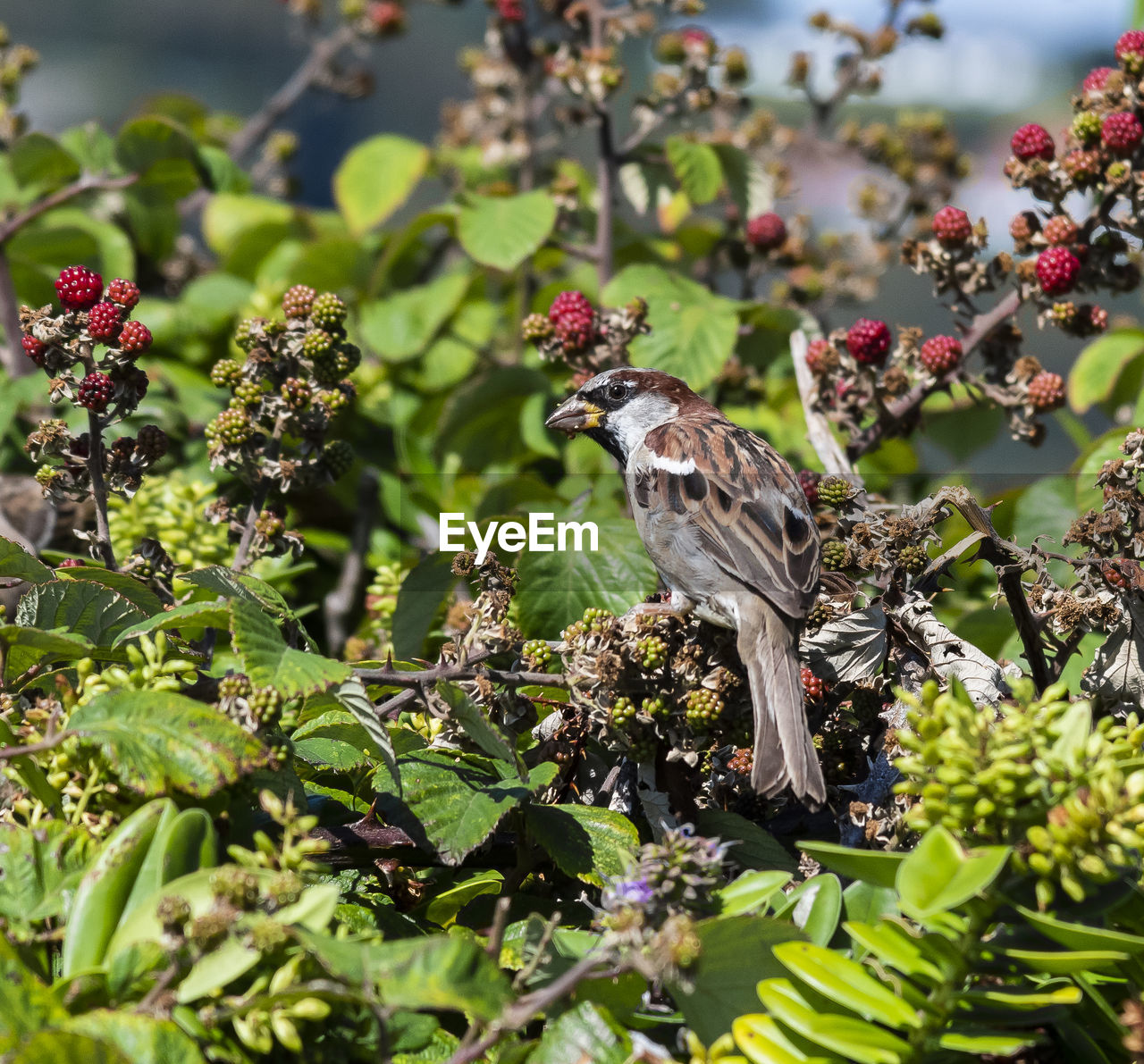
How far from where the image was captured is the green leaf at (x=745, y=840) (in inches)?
59.5

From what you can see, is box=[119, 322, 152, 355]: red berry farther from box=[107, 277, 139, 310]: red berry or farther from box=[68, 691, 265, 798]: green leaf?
box=[68, 691, 265, 798]: green leaf

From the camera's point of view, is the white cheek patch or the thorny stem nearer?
the thorny stem

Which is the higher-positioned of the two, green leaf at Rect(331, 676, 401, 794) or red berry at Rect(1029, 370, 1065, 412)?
red berry at Rect(1029, 370, 1065, 412)

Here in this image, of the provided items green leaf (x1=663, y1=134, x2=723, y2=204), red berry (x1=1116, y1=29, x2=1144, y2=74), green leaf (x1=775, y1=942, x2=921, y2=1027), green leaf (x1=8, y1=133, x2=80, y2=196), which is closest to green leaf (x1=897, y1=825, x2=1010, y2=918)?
green leaf (x1=775, y1=942, x2=921, y2=1027)

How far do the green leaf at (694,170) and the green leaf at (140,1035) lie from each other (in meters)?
A: 2.37

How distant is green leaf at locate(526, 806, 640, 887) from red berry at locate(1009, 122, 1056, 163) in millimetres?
1508

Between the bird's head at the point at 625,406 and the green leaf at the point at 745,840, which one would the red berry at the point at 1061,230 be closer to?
the bird's head at the point at 625,406

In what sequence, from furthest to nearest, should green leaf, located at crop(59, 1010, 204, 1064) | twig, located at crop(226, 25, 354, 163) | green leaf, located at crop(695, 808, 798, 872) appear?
1. twig, located at crop(226, 25, 354, 163)
2. green leaf, located at crop(695, 808, 798, 872)
3. green leaf, located at crop(59, 1010, 204, 1064)

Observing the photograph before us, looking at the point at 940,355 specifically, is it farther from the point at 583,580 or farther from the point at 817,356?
the point at 583,580

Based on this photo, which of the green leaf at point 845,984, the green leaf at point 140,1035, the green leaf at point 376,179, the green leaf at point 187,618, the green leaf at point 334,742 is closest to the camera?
the green leaf at point 140,1035

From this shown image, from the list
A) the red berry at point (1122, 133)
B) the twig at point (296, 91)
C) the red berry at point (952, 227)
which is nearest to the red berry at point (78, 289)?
the red berry at point (952, 227)

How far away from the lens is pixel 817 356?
227 cm

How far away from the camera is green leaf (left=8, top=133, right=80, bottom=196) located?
3.07 metres

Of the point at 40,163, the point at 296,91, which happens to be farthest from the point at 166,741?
the point at 296,91
